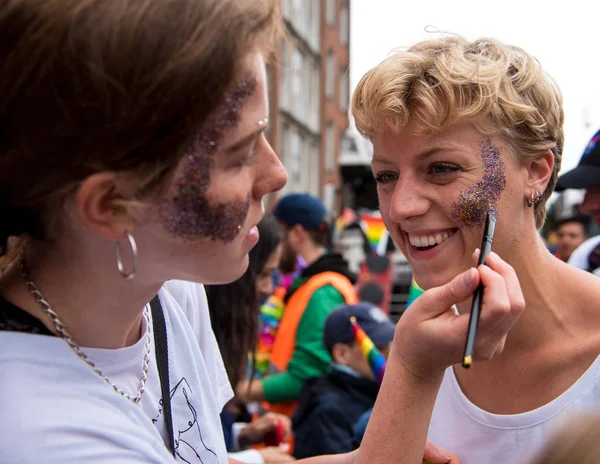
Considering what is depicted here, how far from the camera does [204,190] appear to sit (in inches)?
42.4

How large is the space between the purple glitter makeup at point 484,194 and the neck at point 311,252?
2.57 m

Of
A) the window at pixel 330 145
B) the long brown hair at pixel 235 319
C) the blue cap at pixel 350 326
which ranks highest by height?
the long brown hair at pixel 235 319

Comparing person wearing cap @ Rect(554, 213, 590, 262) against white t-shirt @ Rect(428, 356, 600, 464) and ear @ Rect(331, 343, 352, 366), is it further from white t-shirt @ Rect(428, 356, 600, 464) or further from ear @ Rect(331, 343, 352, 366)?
white t-shirt @ Rect(428, 356, 600, 464)

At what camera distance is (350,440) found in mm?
2812

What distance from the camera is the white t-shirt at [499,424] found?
4.74 feet

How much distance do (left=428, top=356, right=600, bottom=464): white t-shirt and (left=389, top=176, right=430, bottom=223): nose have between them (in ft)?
1.58

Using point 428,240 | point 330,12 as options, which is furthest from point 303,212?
point 330,12

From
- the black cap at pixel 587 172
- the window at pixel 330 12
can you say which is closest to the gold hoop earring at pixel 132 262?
the black cap at pixel 587 172

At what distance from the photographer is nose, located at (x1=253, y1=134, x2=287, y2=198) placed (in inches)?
45.3

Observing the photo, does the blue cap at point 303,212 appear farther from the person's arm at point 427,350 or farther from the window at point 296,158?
the window at point 296,158

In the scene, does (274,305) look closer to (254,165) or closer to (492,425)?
(492,425)

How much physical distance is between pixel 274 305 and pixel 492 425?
3.17 meters

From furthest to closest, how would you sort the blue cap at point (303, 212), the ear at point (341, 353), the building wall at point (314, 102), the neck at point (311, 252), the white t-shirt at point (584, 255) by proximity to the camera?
the building wall at point (314, 102)
the blue cap at point (303, 212)
the neck at point (311, 252)
the white t-shirt at point (584, 255)
the ear at point (341, 353)

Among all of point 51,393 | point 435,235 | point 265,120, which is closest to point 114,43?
point 265,120
